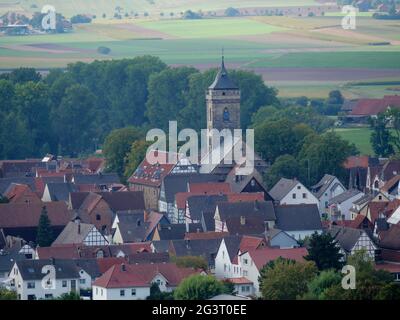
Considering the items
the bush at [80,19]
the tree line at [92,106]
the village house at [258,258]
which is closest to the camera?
the village house at [258,258]

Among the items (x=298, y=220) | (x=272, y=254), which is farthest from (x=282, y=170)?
(x=272, y=254)

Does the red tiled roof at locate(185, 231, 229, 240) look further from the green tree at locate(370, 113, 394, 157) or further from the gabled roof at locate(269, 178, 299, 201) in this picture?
the green tree at locate(370, 113, 394, 157)

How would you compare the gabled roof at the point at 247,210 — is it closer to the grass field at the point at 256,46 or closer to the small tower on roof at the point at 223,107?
the small tower on roof at the point at 223,107

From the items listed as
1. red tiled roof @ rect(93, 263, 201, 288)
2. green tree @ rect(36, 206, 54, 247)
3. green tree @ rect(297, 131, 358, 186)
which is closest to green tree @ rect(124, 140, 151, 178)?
green tree @ rect(297, 131, 358, 186)

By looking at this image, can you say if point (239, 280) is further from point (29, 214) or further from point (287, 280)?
point (29, 214)

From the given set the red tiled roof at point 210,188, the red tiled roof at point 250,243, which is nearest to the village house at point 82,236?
the red tiled roof at point 250,243
